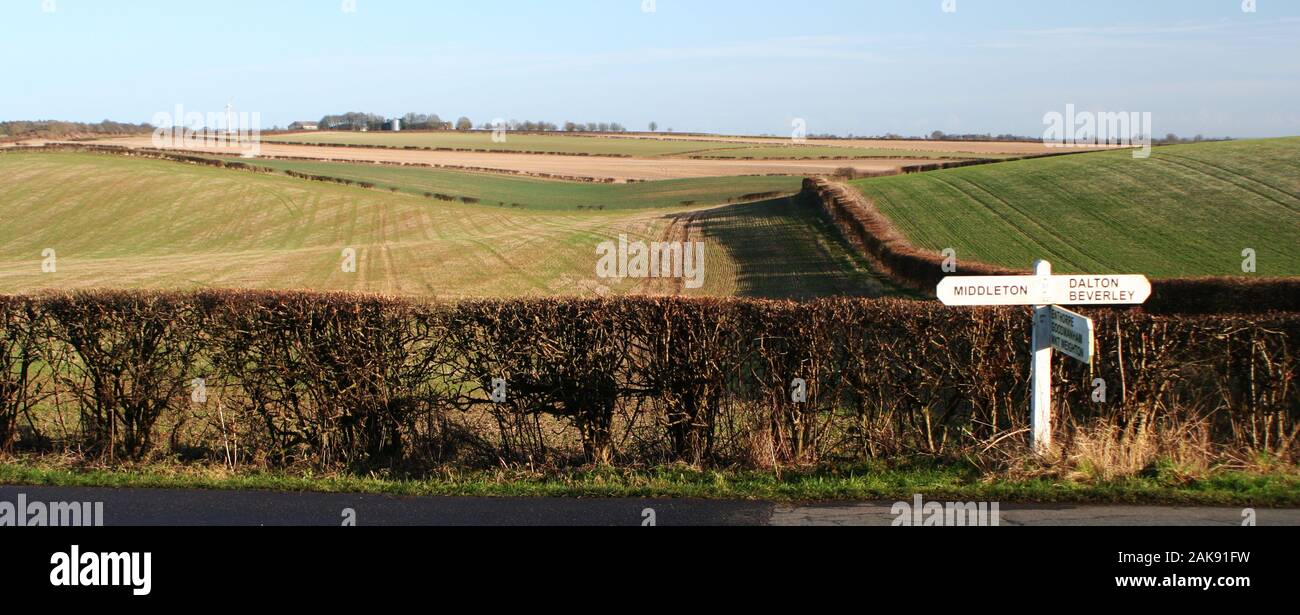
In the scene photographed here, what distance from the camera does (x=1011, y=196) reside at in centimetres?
3922

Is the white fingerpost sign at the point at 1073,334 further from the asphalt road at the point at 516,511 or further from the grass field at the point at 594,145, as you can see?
the grass field at the point at 594,145

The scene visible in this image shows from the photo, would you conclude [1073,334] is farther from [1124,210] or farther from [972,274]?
[1124,210]

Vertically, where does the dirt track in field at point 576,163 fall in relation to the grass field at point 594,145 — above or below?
below

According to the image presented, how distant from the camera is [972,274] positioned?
22.0 m

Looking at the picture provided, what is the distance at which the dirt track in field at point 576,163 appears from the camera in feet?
261

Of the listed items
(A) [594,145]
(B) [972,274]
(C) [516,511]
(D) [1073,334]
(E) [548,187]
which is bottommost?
(C) [516,511]

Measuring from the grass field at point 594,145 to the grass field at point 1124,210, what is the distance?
44.9m

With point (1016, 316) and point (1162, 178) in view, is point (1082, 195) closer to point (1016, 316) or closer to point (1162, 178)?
point (1162, 178)

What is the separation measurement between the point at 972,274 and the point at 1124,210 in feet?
48.2

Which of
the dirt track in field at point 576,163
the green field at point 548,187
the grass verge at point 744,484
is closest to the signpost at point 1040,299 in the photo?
the grass verge at point 744,484

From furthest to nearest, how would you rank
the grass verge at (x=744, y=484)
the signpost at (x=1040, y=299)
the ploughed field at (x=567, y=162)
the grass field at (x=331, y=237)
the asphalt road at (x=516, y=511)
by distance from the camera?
the ploughed field at (x=567, y=162) < the grass field at (x=331, y=237) < the signpost at (x=1040, y=299) < the grass verge at (x=744, y=484) < the asphalt road at (x=516, y=511)

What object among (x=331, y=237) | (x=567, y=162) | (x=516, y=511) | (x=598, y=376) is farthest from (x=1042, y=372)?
(x=567, y=162)
